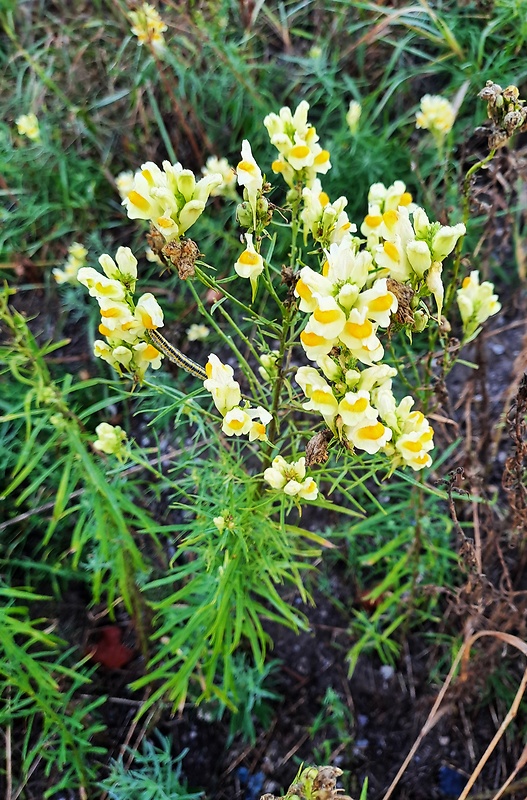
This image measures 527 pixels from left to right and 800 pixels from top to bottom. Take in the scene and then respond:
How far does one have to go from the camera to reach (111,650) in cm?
Answer: 192

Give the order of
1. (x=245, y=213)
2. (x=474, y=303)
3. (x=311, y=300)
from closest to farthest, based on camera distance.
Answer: (x=311, y=300) < (x=245, y=213) < (x=474, y=303)

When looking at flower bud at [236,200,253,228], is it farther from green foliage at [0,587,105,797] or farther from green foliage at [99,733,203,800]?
green foliage at [99,733,203,800]

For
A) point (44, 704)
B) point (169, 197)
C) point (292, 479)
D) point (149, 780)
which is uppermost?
point (169, 197)

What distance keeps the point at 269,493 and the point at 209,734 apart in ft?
2.91

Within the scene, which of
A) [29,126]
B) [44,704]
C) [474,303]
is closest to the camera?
[474,303]

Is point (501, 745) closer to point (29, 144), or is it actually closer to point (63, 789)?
point (63, 789)

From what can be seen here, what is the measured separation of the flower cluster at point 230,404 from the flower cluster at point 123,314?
0.12 m

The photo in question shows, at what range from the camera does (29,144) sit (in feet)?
8.92

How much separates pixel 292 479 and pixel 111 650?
1097 millimetres

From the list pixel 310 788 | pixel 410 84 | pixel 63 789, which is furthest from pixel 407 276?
pixel 410 84

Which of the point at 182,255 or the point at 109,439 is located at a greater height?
the point at 182,255

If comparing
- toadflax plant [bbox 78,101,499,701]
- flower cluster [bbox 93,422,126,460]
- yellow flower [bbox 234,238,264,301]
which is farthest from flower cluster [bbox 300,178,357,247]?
flower cluster [bbox 93,422,126,460]

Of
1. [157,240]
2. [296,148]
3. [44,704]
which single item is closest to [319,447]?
[157,240]

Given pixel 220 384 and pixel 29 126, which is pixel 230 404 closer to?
pixel 220 384
